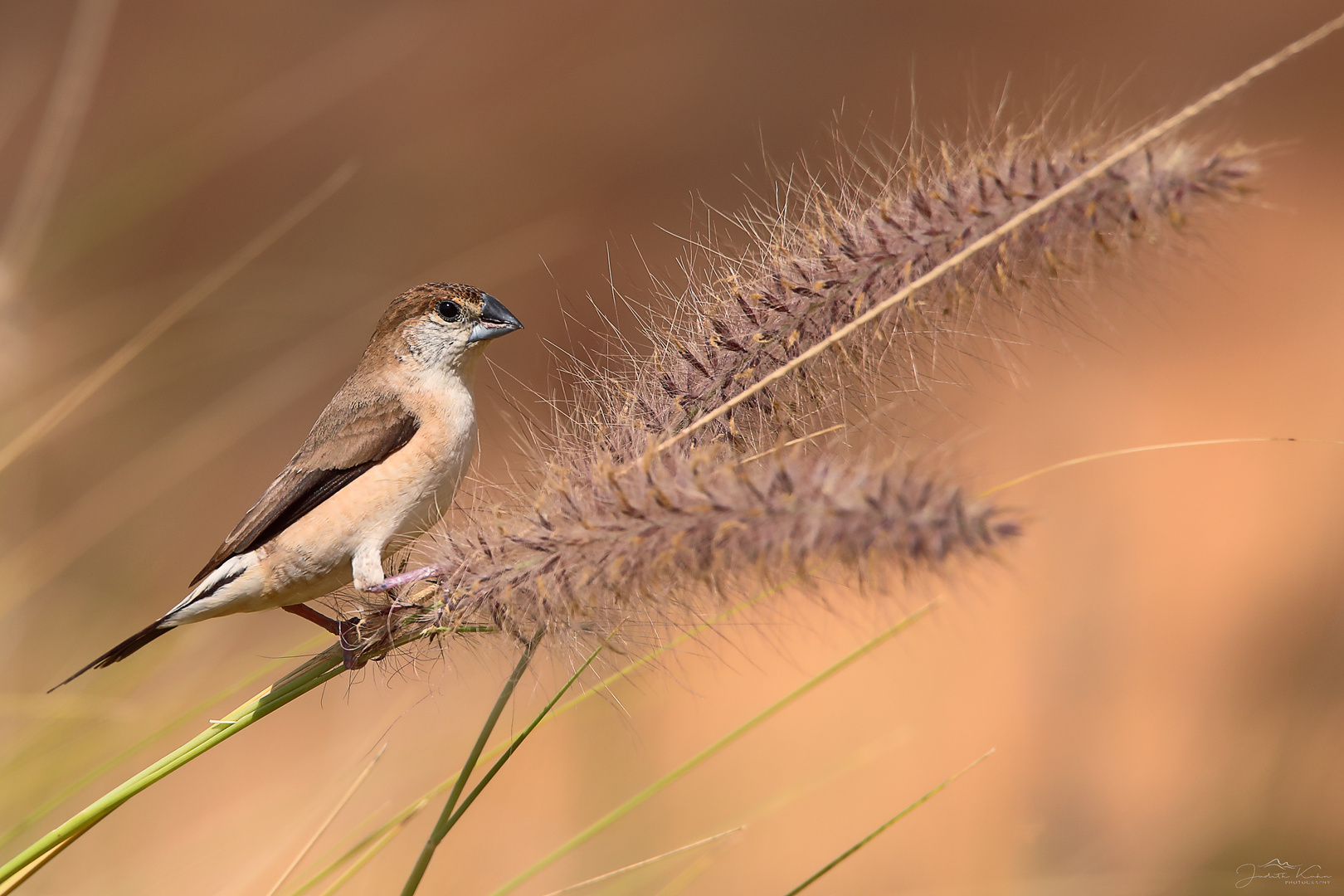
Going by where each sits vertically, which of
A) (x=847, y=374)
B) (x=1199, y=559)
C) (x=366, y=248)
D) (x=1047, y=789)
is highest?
(x=366, y=248)

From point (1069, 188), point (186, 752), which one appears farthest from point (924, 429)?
point (186, 752)

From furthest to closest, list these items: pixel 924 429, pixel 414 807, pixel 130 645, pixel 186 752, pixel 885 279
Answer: pixel 924 429
pixel 130 645
pixel 885 279
pixel 414 807
pixel 186 752

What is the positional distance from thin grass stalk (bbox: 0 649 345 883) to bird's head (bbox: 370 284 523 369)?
128 centimetres

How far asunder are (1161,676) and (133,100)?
883 centimetres

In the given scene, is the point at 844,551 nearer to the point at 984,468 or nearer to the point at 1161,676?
the point at 984,468

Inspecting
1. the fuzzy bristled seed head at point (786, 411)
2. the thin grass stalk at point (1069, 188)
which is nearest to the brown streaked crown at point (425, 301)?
the fuzzy bristled seed head at point (786, 411)

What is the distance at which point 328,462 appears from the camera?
266 cm

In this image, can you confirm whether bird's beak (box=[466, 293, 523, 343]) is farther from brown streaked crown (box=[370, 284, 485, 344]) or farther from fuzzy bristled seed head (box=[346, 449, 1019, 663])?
fuzzy bristled seed head (box=[346, 449, 1019, 663])

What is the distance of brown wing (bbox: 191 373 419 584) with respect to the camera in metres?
2.54

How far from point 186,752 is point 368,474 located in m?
1.18

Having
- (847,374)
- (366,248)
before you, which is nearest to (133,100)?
(366,248)

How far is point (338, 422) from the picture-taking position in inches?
109

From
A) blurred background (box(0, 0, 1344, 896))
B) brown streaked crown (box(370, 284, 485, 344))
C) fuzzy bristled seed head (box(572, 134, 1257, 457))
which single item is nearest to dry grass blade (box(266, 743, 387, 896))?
fuzzy bristled seed head (box(572, 134, 1257, 457))

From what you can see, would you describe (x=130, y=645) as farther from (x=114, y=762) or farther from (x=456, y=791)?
(x=456, y=791)
